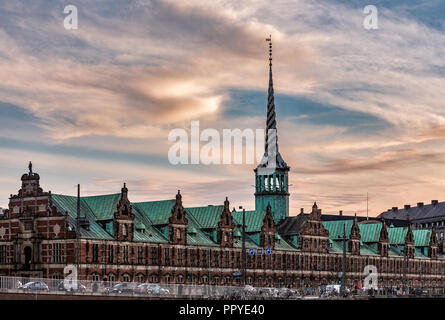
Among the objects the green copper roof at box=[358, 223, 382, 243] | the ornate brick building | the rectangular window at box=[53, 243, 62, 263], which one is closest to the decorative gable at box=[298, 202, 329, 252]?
the ornate brick building

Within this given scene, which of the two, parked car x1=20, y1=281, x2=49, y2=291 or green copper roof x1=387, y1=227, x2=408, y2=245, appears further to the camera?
green copper roof x1=387, y1=227, x2=408, y2=245

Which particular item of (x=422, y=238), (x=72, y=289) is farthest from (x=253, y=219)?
(x=72, y=289)

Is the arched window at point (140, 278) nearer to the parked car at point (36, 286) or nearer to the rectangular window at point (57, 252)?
the rectangular window at point (57, 252)

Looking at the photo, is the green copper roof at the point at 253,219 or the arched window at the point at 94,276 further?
the green copper roof at the point at 253,219

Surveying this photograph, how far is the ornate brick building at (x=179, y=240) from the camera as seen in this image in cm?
11375

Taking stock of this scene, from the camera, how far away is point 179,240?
126938 mm

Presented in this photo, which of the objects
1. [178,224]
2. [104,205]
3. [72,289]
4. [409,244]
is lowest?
[72,289]

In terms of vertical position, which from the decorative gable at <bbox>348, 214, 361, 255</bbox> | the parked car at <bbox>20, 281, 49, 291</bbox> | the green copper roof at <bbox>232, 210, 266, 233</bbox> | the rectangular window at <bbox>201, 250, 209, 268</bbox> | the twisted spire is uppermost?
the twisted spire

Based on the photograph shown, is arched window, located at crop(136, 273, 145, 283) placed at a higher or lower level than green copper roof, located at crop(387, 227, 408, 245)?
lower

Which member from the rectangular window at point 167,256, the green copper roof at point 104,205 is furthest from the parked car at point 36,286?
the rectangular window at point 167,256

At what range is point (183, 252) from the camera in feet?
418

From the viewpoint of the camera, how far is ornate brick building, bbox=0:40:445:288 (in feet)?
373

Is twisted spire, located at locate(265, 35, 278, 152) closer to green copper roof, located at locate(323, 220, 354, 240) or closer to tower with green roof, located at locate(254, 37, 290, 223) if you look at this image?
tower with green roof, located at locate(254, 37, 290, 223)

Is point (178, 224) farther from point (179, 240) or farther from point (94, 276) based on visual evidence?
point (94, 276)
